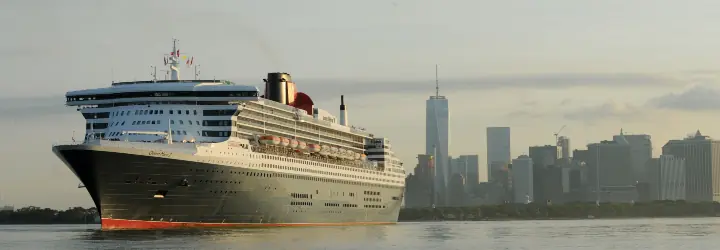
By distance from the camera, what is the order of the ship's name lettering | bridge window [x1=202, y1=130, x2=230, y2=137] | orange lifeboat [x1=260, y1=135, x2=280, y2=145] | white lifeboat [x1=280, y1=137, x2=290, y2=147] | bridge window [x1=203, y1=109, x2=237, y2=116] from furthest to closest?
1. white lifeboat [x1=280, y1=137, x2=290, y2=147]
2. orange lifeboat [x1=260, y1=135, x2=280, y2=145]
3. bridge window [x1=203, y1=109, x2=237, y2=116]
4. bridge window [x1=202, y1=130, x2=230, y2=137]
5. the ship's name lettering

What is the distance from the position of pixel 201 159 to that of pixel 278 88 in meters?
35.0

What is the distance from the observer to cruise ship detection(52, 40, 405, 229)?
8625 centimetres

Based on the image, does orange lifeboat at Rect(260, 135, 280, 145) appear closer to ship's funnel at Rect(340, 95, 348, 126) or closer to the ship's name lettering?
the ship's name lettering

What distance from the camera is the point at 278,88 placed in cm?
12338

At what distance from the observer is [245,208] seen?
94750mm

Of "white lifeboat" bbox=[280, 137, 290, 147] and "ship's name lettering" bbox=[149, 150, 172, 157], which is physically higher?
"white lifeboat" bbox=[280, 137, 290, 147]

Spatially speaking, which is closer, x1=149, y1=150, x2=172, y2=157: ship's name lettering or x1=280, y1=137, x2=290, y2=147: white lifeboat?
x1=149, y1=150, x2=172, y2=157: ship's name lettering

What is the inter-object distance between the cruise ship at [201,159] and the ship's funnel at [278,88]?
6.29 meters

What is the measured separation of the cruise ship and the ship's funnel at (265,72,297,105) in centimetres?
629

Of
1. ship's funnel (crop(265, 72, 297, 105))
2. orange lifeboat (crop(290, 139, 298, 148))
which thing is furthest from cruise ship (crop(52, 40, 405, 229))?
ship's funnel (crop(265, 72, 297, 105))

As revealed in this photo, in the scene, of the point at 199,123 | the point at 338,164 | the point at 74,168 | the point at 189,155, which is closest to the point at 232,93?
the point at 199,123

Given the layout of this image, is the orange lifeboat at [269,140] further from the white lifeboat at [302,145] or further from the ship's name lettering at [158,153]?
the ship's name lettering at [158,153]

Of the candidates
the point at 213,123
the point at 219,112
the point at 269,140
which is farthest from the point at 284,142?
the point at 213,123

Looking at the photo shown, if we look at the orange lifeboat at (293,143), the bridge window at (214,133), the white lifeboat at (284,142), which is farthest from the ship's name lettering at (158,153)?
the orange lifeboat at (293,143)
